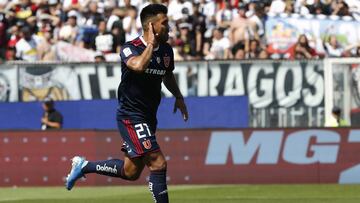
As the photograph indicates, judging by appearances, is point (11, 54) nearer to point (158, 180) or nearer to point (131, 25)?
point (131, 25)

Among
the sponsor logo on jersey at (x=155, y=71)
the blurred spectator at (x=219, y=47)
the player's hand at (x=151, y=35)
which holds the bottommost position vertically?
the blurred spectator at (x=219, y=47)

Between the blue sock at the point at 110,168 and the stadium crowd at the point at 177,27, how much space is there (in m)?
10.7

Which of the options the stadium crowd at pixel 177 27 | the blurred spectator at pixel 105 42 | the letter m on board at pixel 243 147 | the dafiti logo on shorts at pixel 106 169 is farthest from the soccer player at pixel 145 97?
the blurred spectator at pixel 105 42

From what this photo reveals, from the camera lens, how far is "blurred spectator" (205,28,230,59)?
23.5 m

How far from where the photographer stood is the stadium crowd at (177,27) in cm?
2333

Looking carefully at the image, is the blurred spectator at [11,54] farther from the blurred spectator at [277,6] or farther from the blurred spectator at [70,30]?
the blurred spectator at [277,6]

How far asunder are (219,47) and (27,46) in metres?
4.31

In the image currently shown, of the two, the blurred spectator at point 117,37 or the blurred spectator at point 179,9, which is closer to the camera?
the blurred spectator at point 117,37

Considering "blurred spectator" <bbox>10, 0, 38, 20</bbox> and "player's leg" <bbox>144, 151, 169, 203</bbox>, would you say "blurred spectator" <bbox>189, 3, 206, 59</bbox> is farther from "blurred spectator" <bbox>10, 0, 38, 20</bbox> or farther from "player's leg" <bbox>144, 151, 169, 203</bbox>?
"player's leg" <bbox>144, 151, 169, 203</bbox>

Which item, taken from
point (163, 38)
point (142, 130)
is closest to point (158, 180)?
point (142, 130)

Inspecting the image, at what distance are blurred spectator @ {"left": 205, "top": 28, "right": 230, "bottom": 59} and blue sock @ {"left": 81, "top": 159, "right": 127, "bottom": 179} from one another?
11.4 m

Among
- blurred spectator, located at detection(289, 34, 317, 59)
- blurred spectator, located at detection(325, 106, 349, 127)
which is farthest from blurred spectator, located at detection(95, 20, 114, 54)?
blurred spectator, located at detection(325, 106, 349, 127)

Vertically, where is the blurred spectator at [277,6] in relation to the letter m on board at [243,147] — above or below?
above

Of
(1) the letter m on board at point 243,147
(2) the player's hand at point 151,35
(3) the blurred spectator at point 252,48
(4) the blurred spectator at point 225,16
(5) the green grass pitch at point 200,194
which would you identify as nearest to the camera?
(2) the player's hand at point 151,35
